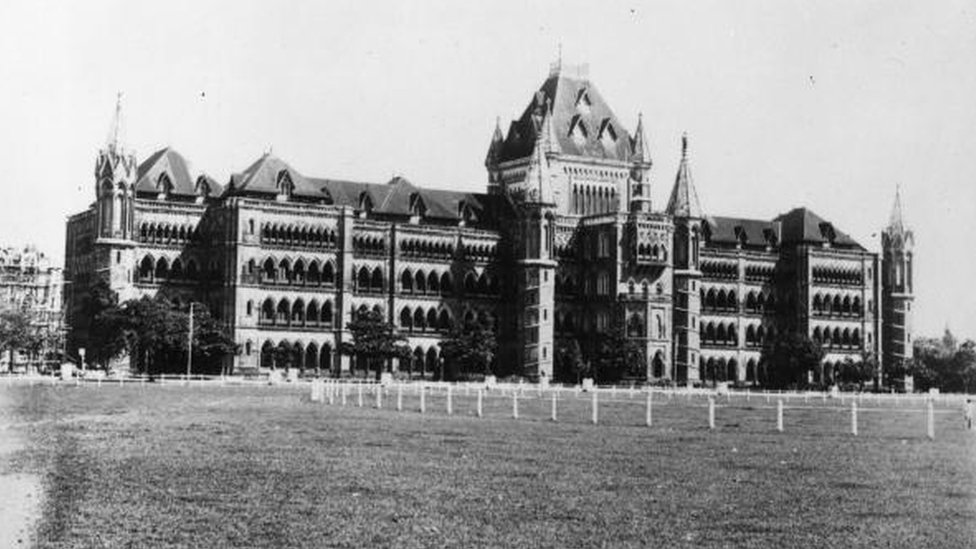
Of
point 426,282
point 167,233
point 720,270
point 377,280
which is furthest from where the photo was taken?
point 720,270

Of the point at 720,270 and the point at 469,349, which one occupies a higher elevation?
the point at 720,270

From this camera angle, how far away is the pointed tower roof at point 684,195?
→ 144250 millimetres

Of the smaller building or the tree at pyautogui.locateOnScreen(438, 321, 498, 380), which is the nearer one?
the tree at pyautogui.locateOnScreen(438, 321, 498, 380)

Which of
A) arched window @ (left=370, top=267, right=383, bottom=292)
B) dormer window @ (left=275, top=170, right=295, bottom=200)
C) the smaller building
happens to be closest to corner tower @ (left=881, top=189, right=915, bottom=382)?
arched window @ (left=370, top=267, right=383, bottom=292)

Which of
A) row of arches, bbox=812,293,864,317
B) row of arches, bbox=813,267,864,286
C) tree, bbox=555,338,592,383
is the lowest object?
tree, bbox=555,338,592,383

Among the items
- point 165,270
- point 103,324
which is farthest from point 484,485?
point 165,270

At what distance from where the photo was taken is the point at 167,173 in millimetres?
129250

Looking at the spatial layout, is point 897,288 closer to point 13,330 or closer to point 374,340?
point 374,340

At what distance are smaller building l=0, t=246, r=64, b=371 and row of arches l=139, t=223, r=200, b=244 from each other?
29.9m

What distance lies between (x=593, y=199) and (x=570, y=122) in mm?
8040

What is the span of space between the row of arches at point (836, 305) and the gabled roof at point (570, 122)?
24710mm

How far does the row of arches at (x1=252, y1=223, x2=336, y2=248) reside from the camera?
125 metres

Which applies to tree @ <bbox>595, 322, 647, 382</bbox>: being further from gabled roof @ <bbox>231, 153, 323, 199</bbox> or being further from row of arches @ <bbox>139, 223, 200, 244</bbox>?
row of arches @ <bbox>139, 223, 200, 244</bbox>

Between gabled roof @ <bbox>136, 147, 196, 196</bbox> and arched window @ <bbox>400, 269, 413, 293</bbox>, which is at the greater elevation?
gabled roof @ <bbox>136, 147, 196, 196</bbox>
